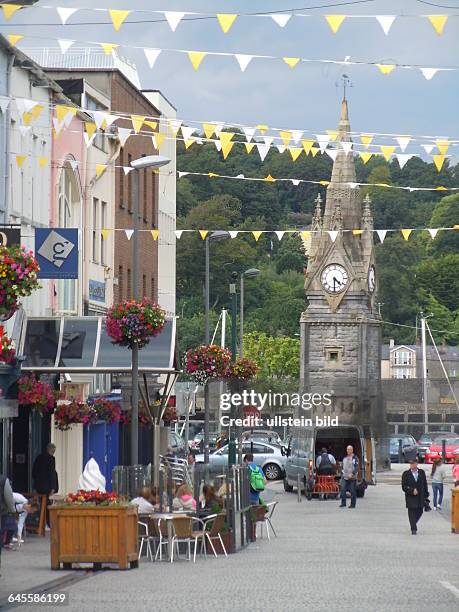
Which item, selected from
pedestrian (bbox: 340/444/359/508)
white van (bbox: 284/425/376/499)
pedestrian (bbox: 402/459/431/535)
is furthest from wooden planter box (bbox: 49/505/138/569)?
white van (bbox: 284/425/376/499)

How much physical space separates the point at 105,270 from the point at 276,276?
4237 inches

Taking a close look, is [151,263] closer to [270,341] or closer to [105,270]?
[105,270]

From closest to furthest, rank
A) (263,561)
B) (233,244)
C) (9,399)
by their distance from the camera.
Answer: (263,561) → (9,399) → (233,244)

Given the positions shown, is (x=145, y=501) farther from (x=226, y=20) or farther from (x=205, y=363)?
(x=205, y=363)

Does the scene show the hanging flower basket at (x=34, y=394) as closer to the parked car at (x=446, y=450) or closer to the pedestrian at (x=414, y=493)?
the pedestrian at (x=414, y=493)

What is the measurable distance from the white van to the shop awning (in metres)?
14.7

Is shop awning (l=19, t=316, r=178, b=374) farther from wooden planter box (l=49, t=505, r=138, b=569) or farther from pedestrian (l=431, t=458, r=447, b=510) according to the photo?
wooden planter box (l=49, t=505, r=138, b=569)

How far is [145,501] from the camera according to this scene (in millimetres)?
26422

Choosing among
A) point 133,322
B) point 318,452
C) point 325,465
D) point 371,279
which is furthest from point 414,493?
point 371,279

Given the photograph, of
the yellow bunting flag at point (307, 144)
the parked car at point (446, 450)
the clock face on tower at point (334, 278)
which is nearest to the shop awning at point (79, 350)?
the yellow bunting flag at point (307, 144)

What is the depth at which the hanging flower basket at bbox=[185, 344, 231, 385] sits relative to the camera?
4306cm

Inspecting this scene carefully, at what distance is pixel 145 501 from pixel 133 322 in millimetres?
4555

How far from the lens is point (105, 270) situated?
48844 millimetres

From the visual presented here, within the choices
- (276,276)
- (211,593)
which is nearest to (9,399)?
(211,593)
